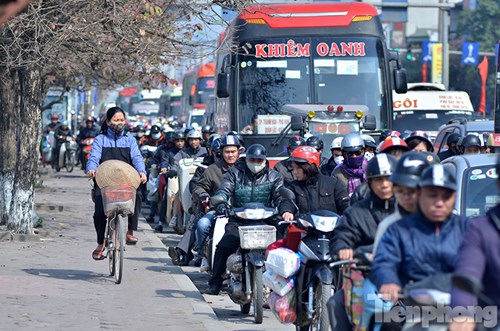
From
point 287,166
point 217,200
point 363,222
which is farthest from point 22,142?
point 363,222

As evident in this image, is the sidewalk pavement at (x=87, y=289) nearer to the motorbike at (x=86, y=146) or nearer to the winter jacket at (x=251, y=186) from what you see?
the winter jacket at (x=251, y=186)

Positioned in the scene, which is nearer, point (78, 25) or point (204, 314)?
point (204, 314)

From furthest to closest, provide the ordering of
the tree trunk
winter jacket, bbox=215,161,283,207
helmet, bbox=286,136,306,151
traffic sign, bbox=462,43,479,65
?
traffic sign, bbox=462,43,479,65 < the tree trunk < helmet, bbox=286,136,306,151 < winter jacket, bbox=215,161,283,207

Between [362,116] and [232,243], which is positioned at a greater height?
[362,116]

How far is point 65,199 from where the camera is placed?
28.5 metres

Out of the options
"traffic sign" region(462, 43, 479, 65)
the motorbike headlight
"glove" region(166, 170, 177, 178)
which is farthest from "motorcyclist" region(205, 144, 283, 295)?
"traffic sign" region(462, 43, 479, 65)

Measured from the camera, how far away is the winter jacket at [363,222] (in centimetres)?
811

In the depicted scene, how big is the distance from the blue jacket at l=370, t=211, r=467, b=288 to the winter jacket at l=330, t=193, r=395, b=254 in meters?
1.43

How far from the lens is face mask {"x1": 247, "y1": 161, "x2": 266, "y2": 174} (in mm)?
12414

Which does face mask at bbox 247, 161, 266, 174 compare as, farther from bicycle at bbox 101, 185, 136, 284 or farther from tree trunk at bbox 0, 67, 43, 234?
tree trunk at bbox 0, 67, 43, 234

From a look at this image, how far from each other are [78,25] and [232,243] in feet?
18.0

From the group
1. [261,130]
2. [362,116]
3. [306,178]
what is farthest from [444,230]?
[261,130]

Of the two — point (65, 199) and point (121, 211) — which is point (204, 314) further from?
point (65, 199)

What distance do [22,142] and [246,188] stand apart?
668cm
